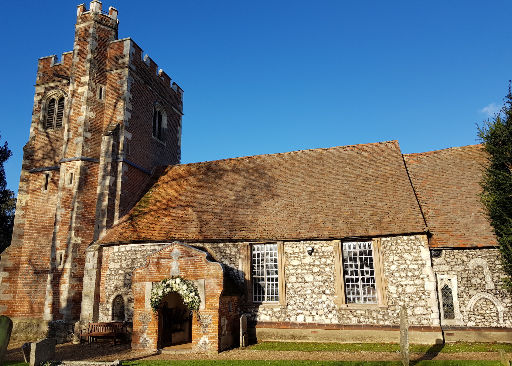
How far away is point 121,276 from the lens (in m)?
16.2

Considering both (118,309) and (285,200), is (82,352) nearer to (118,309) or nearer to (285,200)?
(118,309)

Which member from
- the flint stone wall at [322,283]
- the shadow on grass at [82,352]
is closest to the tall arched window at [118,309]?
the flint stone wall at [322,283]

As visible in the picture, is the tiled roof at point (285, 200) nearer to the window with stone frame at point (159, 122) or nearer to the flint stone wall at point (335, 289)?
the flint stone wall at point (335, 289)

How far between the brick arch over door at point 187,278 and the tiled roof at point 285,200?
2.27 m

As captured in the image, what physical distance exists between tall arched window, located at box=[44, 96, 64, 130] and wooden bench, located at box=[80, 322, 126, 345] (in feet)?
36.0

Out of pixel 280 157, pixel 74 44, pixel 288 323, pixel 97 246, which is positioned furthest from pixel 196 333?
pixel 74 44

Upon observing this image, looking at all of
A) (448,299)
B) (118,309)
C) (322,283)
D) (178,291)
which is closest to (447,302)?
(448,299)

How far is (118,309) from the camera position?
52.3ft

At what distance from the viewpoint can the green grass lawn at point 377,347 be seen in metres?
12.4

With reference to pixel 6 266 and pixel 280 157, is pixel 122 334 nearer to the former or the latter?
pixel 6 266

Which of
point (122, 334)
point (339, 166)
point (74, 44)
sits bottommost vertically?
point (122, 334)

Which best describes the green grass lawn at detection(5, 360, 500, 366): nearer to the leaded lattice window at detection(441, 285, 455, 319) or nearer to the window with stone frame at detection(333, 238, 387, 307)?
the leaded lattice window at detection(441, 285, 455, 319)

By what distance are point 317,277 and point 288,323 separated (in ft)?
6.88

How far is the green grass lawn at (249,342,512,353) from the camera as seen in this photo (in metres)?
12.4
